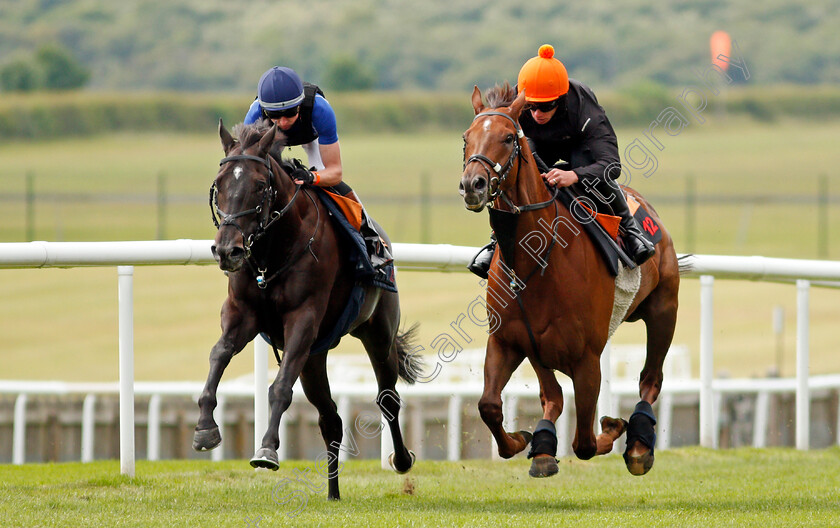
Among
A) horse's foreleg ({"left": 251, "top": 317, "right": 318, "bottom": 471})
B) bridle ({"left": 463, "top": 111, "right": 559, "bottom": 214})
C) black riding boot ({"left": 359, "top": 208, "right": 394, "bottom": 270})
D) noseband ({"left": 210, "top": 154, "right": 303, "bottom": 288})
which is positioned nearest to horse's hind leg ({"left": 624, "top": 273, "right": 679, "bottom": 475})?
bridle ({"left": 463, "top": 111, "right": 559, "bottom": 214})

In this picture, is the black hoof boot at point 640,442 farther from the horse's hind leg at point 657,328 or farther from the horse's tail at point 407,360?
the horse's tail at point 407,360

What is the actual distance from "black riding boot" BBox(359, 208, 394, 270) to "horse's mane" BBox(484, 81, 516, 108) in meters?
1.02

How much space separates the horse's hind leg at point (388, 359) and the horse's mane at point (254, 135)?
114 cm

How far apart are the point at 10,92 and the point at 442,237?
51427 mm

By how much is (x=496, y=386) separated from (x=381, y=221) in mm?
40331

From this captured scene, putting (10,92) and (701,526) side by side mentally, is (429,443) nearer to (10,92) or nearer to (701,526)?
(701,526)

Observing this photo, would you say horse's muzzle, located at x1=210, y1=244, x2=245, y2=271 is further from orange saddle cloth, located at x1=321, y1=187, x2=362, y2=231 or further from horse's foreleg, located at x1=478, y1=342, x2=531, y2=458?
horse's foreleg, located at x1=478, y1=342, x2=531, y2=458

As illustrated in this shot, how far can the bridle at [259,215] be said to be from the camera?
5.25 m

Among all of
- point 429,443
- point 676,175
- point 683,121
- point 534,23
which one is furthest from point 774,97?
point 683,121

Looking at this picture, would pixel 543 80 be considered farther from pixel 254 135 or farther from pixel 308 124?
pixel 254 135

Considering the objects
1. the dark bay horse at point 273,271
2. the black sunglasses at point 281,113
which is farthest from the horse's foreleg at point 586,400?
the black sunglasses at point 281,113

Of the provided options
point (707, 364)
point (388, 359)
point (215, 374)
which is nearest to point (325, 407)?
point (388, 359)

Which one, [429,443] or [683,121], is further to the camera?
[429,443]

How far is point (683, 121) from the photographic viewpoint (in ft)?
22.1
